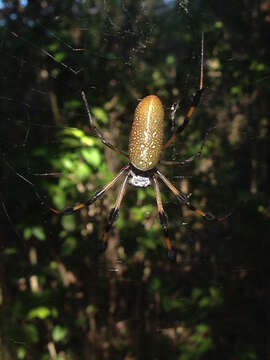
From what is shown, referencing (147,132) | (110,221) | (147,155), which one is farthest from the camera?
(110,221)

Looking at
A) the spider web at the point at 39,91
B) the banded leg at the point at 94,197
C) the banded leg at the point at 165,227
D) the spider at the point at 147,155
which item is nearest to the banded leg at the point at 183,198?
the spider at the point at 147,155

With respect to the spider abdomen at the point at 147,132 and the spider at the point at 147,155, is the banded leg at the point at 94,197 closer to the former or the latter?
the spider at the point at 147,155

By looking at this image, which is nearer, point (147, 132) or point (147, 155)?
point (147, 132)

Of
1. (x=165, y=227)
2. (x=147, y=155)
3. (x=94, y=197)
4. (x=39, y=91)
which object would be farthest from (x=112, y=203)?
(x=39, y=91)

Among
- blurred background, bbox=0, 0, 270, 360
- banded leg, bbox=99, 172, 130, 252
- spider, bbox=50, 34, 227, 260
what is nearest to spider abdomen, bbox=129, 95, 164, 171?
spider, bbox=50, 34, 227, 260

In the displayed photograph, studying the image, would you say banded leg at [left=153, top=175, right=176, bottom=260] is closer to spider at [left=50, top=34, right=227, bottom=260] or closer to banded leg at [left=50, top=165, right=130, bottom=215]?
spider at [left=50, top=34, right=227, bottom=260]

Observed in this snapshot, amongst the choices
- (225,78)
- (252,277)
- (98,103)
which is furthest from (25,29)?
(252,277)

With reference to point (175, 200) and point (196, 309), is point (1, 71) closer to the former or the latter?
point (175, 200)

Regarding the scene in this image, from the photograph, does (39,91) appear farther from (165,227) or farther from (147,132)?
(165,227)
